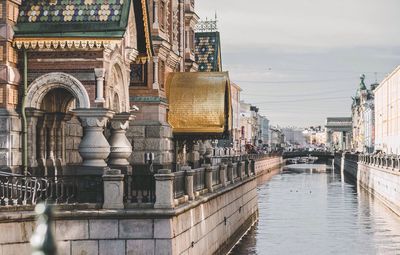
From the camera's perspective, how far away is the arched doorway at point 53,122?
23531 mm

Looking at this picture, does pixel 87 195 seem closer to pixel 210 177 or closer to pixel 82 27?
pixel 82 27

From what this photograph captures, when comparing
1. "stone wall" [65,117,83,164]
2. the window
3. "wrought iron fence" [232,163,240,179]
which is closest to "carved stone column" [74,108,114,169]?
"stone wall" [65,117,83,164]

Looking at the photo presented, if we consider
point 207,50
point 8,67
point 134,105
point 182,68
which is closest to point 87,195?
point 8,67

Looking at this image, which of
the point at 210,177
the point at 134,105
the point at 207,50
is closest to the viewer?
the point at 210,177

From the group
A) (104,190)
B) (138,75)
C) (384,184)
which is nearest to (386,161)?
(384,184)

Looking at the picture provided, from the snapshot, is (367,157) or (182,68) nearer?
(182,68)

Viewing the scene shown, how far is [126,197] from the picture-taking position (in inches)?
760

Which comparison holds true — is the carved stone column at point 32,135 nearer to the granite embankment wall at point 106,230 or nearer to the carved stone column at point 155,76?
the granite embankment wall at point 106,230

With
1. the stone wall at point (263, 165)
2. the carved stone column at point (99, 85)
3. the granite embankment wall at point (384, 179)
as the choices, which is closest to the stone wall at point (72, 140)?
the carved stone column at point (99, 85)

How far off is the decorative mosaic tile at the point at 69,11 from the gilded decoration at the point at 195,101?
11066 mm

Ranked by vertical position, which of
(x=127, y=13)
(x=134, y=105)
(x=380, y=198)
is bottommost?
(x=380, y=198)

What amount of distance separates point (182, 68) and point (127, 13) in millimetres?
17753

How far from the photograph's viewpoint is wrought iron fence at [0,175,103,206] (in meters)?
19.2

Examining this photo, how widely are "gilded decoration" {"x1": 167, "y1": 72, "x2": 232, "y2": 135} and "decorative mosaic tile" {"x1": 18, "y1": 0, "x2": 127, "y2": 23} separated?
11066mm
